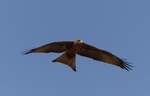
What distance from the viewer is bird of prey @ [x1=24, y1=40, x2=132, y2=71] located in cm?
1950

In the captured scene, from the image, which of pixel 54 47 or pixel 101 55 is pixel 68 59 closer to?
pixel 54 47

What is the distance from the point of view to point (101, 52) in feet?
68.5

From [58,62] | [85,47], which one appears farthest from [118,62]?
[58,62]

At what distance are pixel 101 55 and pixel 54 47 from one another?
2423 millimetres

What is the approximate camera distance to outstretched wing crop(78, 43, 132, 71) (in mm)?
20359

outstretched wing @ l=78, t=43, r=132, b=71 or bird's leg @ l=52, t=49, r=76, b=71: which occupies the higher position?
outstretched wing @ l=78, t=43, r=132, b=71

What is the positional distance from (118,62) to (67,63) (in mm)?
3055

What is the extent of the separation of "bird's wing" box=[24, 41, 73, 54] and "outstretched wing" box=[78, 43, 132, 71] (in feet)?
2.40

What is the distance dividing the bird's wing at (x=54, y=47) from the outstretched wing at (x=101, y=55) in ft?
2.40

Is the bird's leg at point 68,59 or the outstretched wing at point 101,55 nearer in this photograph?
the bird's leg at point 68,59

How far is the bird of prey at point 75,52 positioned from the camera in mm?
19500

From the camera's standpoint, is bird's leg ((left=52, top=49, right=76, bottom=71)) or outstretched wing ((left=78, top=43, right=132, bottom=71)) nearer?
bird's leg ((left=52, top=49, right=76, bottom=71))

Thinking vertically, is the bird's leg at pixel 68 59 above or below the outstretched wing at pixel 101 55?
below

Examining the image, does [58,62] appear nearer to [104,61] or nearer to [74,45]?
[74,45]
